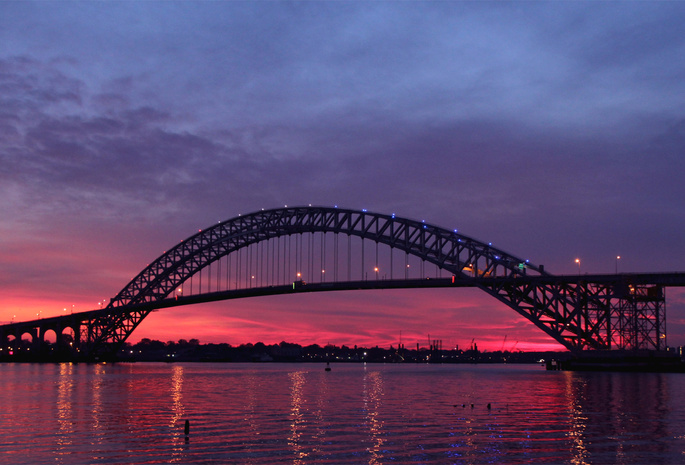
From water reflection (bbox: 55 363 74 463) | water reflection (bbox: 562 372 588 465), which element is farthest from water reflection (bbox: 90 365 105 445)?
water reflection (bbox: 562 372 588 465)

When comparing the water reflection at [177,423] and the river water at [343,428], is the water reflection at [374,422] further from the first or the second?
the water reflection at [177,423]

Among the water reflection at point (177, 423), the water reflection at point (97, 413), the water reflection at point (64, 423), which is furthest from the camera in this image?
the water reflection at point (97, 413)

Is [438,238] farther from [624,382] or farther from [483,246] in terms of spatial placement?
[624,382]

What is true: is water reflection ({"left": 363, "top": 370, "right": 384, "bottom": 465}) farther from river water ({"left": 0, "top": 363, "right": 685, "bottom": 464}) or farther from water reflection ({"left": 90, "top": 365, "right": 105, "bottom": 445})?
water reflection ({"left": 90, "top": 365, "right": 105, "bottom": 445})

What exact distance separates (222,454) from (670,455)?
511 inches

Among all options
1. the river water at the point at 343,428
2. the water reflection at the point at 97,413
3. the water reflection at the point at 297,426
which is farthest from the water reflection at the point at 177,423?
the water reflection at the point at 297,426

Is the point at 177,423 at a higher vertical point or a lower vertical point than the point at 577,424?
higher

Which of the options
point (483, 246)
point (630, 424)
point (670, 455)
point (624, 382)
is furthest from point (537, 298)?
point (670, 455)

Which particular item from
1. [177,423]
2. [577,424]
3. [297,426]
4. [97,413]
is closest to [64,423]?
[97,413]

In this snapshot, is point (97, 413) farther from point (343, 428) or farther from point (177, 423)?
point (343, 428)

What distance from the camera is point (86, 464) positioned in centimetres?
1942

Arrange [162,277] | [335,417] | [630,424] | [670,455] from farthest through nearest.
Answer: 1. [162,277]
2. [335,417]
3. [630,424]
4. [670,455]

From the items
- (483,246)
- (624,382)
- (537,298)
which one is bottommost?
(624,382)

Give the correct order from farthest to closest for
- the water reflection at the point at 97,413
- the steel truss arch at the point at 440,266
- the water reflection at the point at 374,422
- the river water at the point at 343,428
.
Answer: the steel truss arch at the point at 440,266
the water reflection at the point at 97,413
the water reflection at the point at 374,422
the river water at the point at 343,428
